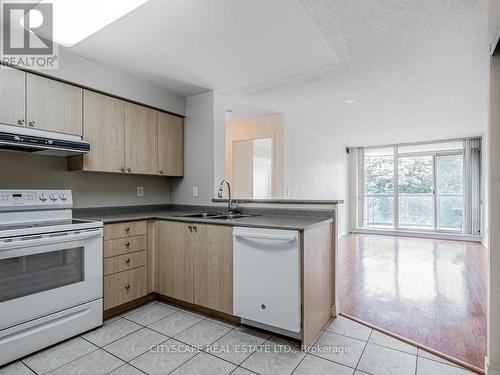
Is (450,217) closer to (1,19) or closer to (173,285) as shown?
(173,285)

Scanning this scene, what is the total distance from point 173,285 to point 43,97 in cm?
197

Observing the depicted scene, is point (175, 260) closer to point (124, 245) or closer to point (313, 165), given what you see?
A: point (124, 245)

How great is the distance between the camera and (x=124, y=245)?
2590 millimetres

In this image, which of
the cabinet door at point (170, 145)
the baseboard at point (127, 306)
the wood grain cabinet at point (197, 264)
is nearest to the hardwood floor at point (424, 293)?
the wood grain cabinet at point (197, 264)

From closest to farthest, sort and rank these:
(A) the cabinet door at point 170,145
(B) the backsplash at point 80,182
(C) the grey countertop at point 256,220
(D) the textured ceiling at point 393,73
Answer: (D) the textured ceiling at point 393,73 → (C) the grey countertop at point 256,220 → (B) the backsplash at point 80,182 → (A) the cabinet door at point 170,145

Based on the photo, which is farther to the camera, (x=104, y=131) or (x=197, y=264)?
(x=104, y=131)

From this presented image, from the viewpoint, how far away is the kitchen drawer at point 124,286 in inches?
96.0

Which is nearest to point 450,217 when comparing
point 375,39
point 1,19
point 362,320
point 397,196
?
point 397,196

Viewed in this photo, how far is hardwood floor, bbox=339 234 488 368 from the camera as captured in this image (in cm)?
221

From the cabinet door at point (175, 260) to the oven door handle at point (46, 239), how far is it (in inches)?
24.6

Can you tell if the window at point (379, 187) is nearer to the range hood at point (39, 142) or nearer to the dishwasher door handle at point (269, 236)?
the dishwasher door handle at point (269, 236)

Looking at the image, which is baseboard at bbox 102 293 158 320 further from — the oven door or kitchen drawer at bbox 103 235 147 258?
kitchen drawer at bbox 103 235 147 258

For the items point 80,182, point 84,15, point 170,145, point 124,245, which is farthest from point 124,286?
point 84,15

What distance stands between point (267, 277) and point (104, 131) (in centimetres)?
204
